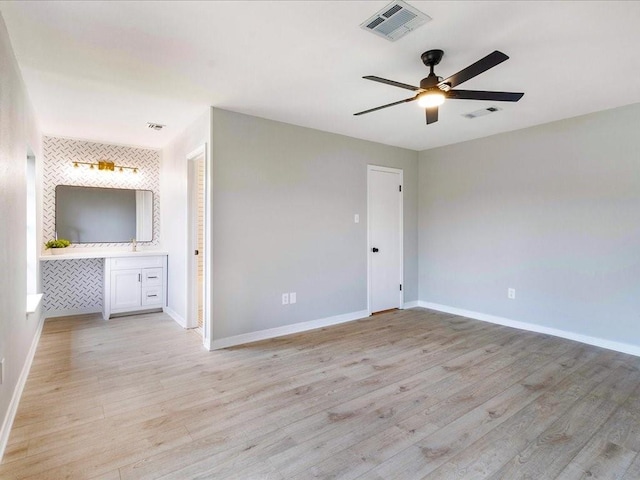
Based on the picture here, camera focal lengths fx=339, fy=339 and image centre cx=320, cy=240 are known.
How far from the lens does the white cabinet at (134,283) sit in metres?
4.50

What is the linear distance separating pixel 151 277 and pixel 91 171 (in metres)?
1.75

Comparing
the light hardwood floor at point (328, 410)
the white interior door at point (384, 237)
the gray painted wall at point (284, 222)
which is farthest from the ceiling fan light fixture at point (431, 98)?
the white interior door at point (384, 237)

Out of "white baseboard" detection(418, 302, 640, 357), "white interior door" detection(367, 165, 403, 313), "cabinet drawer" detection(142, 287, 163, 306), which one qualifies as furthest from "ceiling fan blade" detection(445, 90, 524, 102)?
"cabinet drawer" detection(142, 287, 163, 306)

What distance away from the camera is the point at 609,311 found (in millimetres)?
3504

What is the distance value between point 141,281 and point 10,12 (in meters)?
3.43

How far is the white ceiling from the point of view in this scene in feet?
6.33

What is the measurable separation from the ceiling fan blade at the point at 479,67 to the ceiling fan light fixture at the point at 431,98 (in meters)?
0.09

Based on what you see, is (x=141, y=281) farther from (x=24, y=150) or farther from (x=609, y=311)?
(x=609, y=311)

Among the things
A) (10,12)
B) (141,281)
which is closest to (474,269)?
(141,281)

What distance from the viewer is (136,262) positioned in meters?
4.66

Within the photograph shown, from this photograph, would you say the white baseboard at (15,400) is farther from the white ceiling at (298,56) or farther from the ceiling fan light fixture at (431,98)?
the ceiling fan light fixture at (431,98)

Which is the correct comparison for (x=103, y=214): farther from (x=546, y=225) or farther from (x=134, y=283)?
(x=546, y=225)

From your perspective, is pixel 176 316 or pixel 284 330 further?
pixel 176 316

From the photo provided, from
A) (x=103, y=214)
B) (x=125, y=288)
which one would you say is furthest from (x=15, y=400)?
(x=103, y=214)
